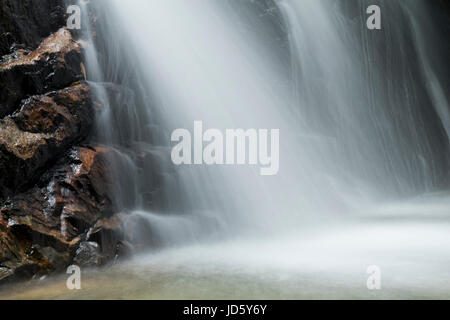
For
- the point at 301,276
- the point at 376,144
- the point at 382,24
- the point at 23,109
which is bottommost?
the point at 301,276

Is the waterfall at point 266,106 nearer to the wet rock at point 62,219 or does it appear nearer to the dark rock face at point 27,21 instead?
the wet rock at point 62,219

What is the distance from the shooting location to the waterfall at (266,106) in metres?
7.39

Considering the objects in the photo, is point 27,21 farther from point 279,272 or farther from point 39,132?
point 279,272

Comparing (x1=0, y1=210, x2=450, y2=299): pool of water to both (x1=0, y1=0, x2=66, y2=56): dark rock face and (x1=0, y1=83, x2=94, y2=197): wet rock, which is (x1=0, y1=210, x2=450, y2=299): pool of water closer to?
(x1=0, y1=83, x2=94, y2=197): wet rock

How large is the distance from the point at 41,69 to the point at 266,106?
798 centimetres

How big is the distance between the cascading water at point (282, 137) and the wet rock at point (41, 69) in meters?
0.58

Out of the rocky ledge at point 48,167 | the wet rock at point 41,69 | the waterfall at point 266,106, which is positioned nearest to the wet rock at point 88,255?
the rocky ledge at point 48,167

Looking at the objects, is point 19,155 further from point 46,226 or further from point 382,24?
point 382,24

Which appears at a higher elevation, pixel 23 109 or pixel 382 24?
pixel 382 24

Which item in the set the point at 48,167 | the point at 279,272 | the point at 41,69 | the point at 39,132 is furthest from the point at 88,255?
the point at 41,69

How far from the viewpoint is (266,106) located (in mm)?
12070

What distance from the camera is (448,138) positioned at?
1520cm

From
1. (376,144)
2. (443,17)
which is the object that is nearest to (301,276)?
(376,144)
